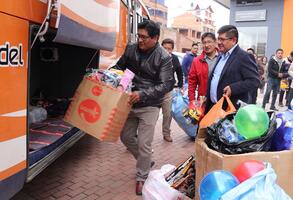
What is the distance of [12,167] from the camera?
262cm

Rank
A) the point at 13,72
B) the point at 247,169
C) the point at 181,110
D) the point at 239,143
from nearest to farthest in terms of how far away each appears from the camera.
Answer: the point at 247,169
the point at 13,72
the point at 239,143
the point at 181,110

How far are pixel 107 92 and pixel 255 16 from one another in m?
22.4

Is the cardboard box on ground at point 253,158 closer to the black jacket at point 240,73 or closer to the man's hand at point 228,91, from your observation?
the man's hand at point 228,91

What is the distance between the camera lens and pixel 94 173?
493 cm

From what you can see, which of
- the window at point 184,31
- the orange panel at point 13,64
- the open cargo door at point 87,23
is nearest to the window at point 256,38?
the open cargo door at point 87,23

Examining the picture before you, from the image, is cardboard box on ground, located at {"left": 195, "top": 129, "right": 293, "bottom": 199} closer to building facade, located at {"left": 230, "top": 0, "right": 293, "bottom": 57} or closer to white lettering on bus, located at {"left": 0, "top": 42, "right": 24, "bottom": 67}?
white lettering on bus, located at {"left": 0, "top": 42, "right": 24, "bottom": 67}

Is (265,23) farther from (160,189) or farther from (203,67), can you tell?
(160,189)

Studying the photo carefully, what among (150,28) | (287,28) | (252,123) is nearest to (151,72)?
(150,28)

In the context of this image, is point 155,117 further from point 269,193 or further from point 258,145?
point 269,193

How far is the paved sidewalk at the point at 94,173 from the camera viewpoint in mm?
4227

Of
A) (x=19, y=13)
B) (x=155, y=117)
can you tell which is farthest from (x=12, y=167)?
(x=155, y=117)

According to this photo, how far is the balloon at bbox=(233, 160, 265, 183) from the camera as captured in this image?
2428 mm

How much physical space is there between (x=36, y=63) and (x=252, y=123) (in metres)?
3.75

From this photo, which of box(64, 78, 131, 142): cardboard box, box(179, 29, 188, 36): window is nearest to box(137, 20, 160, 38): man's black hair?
box(64, 78, 131, 142): cardboard box
